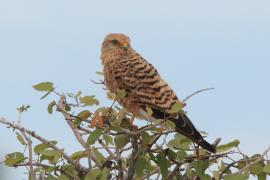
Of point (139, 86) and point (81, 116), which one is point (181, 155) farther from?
point (139, 86)

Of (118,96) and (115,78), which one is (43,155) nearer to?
(118,96)

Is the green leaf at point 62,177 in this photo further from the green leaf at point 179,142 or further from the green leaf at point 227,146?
the green leaf at point 227,146

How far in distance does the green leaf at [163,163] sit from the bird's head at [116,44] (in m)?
1.92

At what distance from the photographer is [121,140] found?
8.74 ft

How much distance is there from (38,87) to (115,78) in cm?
161

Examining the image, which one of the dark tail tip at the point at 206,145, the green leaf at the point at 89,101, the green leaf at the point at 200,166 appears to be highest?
the green leaf at the point at 89,101

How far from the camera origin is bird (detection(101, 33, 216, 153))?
3387mm

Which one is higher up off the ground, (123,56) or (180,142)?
(123,56)

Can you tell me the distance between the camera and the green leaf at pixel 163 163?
278 centimetres

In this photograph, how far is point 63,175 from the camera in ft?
8.95

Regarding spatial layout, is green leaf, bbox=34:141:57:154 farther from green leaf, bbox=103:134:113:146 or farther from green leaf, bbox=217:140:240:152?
green leaf, bbox=217:140:240:152

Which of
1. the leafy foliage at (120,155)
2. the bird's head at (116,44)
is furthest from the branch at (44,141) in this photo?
the bird's head at (116,44)

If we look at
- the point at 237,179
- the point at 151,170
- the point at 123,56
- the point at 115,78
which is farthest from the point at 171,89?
the point at 237,179

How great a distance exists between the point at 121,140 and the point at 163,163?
27 cm
